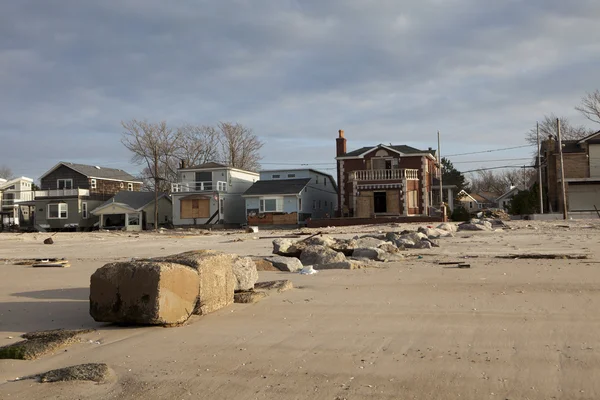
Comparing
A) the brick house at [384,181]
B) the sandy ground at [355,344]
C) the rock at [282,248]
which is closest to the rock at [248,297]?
the sandy ground at [355,344]

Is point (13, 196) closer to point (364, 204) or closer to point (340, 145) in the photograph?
point (340, 145)

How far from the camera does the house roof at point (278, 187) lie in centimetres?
4926

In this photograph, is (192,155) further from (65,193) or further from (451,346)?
(451,346)

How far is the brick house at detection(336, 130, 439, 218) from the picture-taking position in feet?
150

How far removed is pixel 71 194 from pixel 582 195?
4985cm

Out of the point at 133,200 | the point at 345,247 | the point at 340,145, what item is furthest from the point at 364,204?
the point at 345,247

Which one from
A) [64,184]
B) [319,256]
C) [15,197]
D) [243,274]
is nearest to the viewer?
[243,274]

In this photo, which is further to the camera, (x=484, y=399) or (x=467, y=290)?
(x=467, y=290)

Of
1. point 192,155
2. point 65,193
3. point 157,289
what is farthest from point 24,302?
point 192,155

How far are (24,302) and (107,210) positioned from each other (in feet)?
163

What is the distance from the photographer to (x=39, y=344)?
19.7 feet

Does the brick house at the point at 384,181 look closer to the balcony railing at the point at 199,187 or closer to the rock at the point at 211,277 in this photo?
the balcony railing at the point at 199,187

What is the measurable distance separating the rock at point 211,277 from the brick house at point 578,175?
1671 inches

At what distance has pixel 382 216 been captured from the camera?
45125 mm
